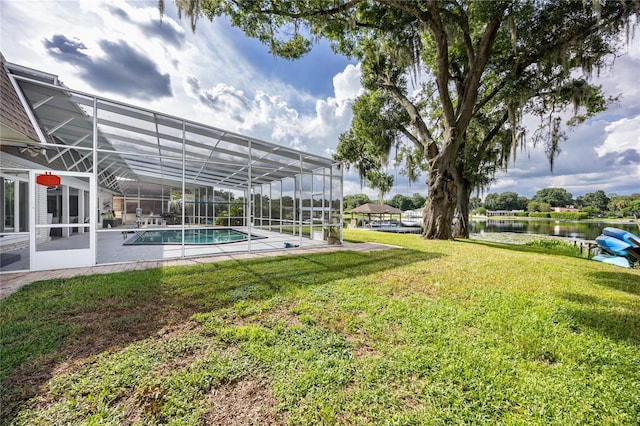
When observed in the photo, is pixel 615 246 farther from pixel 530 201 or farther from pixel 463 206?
pixel 530 201

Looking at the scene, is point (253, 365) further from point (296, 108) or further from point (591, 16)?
point (296, 108)

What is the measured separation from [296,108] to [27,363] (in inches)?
635

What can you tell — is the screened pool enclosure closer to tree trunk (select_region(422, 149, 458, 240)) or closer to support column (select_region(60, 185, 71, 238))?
support column (select_region(60, 185, 71, 238))

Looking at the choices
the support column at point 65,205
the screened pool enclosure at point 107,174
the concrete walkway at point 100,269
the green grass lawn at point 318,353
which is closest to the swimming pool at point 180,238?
the screened pool enclosure at point 107,174

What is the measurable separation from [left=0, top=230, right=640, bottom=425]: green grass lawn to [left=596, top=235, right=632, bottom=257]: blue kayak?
4767 mm

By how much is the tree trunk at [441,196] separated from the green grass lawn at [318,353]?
20.7 feet

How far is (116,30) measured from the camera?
652 centimetres

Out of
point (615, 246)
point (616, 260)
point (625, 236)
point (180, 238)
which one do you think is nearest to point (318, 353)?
point (616, 260)

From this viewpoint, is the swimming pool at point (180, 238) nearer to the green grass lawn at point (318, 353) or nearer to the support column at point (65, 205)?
the support column at point (65, 205)

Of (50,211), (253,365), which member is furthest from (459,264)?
(50,211)

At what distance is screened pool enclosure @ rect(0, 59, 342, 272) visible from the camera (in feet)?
17.0

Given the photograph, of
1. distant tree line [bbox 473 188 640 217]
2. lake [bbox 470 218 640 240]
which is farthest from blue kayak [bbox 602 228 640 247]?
distant tree line [bbox 473 188 640 217]

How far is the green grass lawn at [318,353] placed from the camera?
1.69m

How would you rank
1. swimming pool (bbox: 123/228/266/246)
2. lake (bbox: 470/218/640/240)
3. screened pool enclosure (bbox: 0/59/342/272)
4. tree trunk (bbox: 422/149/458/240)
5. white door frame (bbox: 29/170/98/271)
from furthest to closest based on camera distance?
lake (bbox: 470/218/640/240) → tree trunk (bbox: 422/149/458/240) → swimming pool (bbox: 123/228/266/246) → screened pool enclosure (bbox: 0/59/342/272) → white door frame (bbox: 29/170/98/271)
